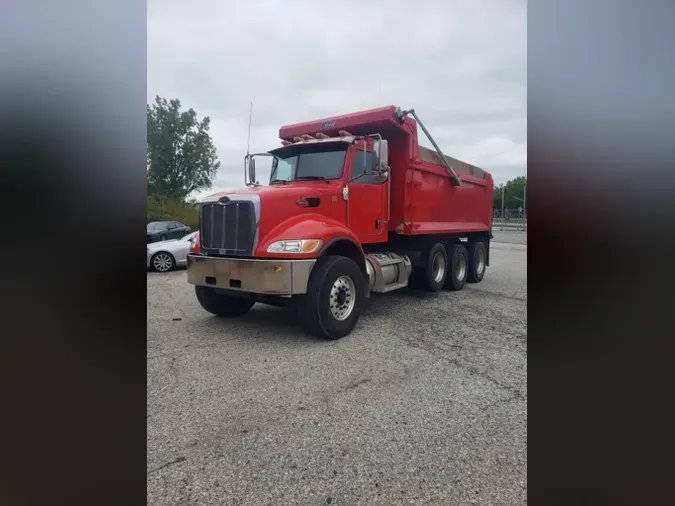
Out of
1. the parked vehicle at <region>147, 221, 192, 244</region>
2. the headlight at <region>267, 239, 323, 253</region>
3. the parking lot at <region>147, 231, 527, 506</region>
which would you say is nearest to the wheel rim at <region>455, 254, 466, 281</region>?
the parking lot at <region>147, 231, 527, 506</region>

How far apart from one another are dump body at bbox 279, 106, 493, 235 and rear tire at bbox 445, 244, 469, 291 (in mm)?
430

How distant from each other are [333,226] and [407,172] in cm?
223

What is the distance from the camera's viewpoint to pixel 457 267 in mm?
8500

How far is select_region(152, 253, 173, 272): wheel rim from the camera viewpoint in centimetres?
1081

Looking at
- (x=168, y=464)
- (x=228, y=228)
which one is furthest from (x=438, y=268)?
(x=168, y=464)

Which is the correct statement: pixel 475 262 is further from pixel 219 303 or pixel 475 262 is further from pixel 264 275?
pixel 264 275

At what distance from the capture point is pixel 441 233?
789 centimetres

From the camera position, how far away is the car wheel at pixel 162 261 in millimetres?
10781

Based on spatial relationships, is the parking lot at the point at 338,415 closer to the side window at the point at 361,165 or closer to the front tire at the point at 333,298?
the front tire at the point at 333,298

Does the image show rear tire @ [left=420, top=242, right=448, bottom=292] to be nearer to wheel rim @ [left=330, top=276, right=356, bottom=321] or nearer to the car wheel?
wheel rim @ [left=330, top=276, right=356, bottom=321]

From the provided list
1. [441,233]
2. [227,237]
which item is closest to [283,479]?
[227,237]

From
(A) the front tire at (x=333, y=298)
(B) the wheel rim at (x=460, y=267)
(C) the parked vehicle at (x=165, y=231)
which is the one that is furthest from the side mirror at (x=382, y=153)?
(C) the parked vehicle at (x=165, y=231)

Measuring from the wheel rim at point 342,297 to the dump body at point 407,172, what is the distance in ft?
6.71
